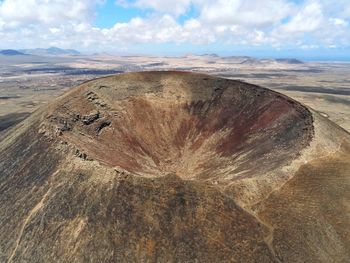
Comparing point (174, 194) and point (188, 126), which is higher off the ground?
point (174, 194)

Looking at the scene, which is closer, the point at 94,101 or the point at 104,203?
the point at 104,203

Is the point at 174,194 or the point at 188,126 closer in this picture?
the point at 174,194

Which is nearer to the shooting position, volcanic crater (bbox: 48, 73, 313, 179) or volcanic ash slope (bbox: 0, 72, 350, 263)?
volcanic ash slope (bbox: 0, 72, 350, 263)

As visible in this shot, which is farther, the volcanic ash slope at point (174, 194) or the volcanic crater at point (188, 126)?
the volcanic crater at point (188, 126)

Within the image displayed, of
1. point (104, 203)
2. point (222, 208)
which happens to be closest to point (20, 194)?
point (104, 203)

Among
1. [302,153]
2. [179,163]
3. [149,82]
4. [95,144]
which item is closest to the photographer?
[302,153]

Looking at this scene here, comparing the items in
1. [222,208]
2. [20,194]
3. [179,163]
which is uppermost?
[222,208]

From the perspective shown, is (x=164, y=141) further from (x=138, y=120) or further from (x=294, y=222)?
(x=294, y=222)

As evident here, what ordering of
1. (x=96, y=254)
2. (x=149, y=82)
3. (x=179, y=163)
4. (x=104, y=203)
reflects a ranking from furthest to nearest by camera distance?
(x=149, y=82) < (x=179, y=163) < (x=104, y=203) < (x=96, y=254)
